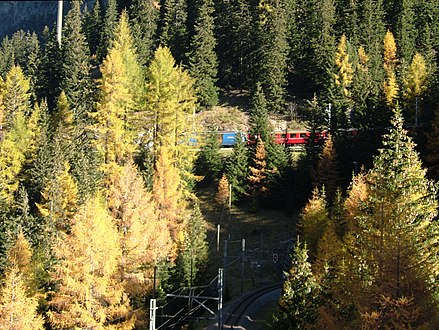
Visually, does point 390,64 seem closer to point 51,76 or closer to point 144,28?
point 144,28

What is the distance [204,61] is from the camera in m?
68.4

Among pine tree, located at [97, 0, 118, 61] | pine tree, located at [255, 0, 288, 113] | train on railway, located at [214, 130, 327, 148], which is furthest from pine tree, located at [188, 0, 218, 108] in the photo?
pine tree, located at [97, 0, 118, 61]

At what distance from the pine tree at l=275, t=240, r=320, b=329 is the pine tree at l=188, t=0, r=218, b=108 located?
40.9m

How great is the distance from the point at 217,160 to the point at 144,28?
31.1m

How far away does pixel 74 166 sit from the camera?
47.7 m

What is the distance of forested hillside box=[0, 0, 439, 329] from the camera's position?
23.8 meters

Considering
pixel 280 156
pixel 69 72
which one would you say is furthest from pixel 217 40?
pixel 280 156

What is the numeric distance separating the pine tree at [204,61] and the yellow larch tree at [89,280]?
40632 mm

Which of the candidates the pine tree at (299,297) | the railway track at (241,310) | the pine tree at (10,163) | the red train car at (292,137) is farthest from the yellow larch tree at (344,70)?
the pine tree at (299,297)

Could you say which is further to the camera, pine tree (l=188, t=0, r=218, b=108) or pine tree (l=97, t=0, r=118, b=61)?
pine tree (l=97, t=0, r=118, b=61)

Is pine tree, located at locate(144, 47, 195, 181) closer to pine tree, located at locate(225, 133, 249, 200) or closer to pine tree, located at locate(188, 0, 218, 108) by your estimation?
pine tree, located at locate(225, 133, 249, 200)

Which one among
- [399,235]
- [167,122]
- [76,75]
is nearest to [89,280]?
[399,235]

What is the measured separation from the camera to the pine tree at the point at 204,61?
222ft

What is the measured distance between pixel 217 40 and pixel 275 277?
38.9 meters
